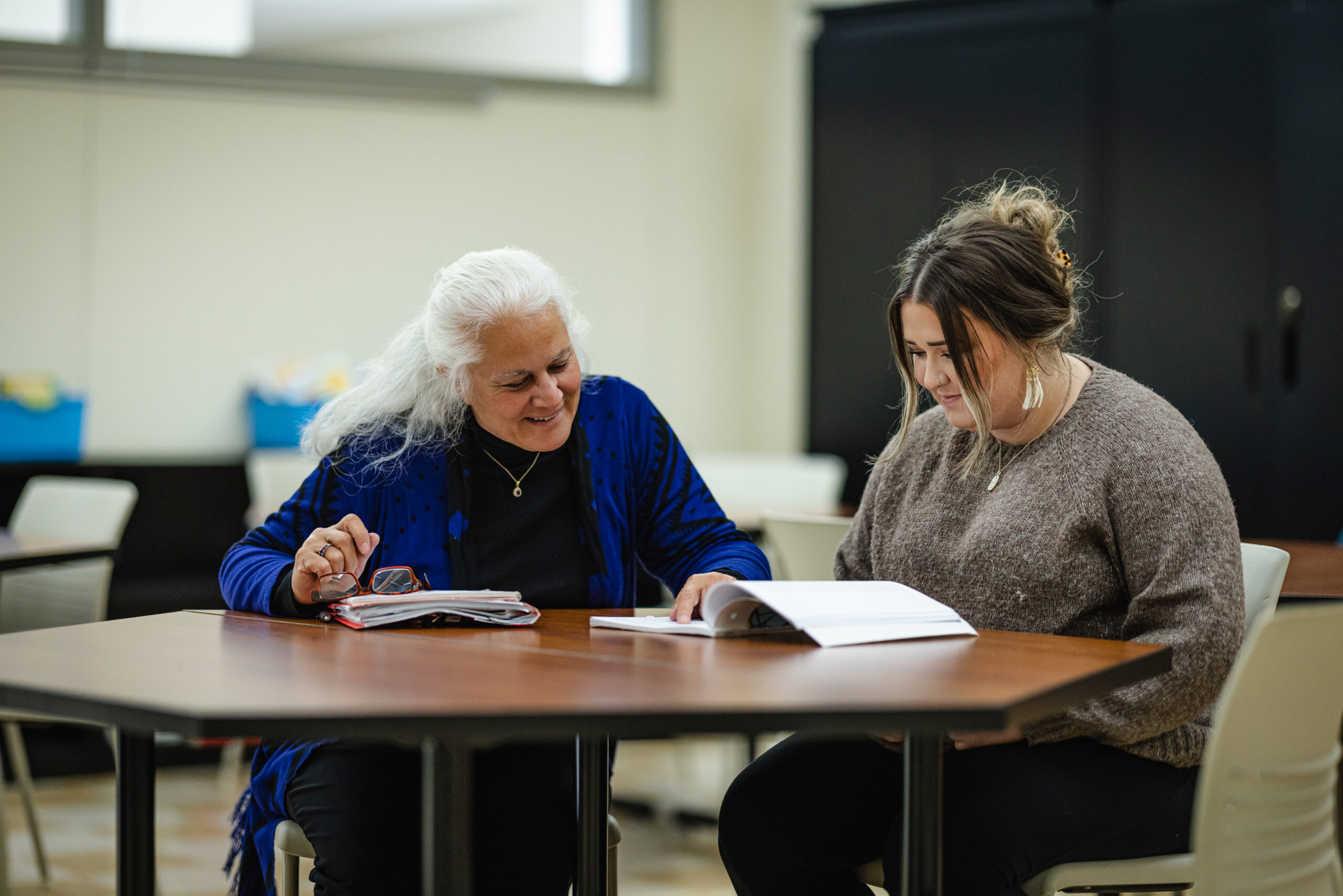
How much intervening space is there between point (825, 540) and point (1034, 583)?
65 centimetres

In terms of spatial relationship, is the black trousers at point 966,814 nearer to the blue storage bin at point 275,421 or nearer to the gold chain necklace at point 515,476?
the gold chain necklace at point 515,476

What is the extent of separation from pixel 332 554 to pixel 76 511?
182 cm

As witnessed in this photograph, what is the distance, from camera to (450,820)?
114 cm

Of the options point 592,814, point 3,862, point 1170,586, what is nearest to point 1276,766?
point 1170,586

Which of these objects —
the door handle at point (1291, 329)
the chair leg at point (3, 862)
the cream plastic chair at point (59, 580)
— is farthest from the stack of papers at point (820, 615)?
the door handle at point (1291, 329)

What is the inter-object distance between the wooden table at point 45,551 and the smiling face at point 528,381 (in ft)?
3.71

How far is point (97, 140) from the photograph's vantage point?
4332 mm

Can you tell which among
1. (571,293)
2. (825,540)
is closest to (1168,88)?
(825,540)

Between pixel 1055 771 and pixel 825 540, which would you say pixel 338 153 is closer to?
pixel 825 540

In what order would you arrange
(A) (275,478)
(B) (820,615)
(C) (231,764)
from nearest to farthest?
(B) (820,615) < (A) (275,478) < (C) (231,764)

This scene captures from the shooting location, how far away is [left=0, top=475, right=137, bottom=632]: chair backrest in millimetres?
2854

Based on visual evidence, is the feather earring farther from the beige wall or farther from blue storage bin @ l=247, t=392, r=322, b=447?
blue storage bin @ l=247, t=392, r=322, b=447

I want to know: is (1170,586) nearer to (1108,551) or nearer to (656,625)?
(1108,551)

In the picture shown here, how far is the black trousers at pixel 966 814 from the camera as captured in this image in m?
1.47
